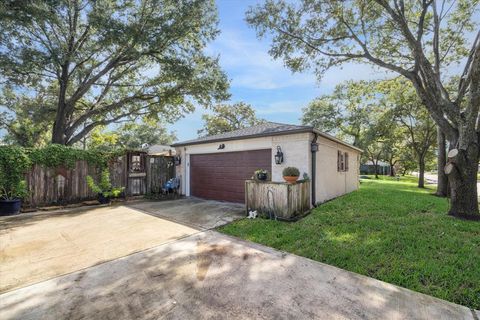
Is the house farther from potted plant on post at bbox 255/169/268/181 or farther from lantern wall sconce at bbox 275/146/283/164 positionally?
potted plant on post at bbox 255/169/268/181

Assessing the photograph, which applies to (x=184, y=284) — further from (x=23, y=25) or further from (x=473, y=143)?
(x=23, y=25)

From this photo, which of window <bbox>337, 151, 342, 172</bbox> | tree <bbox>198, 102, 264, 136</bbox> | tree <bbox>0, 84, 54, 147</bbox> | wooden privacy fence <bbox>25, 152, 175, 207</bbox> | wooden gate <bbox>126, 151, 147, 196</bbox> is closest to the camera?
wooden privacy fence <bbox>25, 152, 175, 207</bbox>

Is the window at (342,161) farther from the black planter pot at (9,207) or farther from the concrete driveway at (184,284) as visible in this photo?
the black planter pot at (9,207)

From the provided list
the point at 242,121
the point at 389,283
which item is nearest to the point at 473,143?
the point at 389,283

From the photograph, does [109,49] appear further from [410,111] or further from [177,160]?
[410,111]

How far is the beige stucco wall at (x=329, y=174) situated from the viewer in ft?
24.3

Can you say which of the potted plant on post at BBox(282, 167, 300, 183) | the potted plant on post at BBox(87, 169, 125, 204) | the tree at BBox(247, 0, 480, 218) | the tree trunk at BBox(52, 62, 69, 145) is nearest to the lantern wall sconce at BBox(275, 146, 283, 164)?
the potted plant on post at BBox(282, 167, 300, 183)

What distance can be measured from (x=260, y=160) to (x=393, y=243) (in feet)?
14.7

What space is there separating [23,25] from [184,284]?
42.0ft

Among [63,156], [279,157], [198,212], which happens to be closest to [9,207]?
[63,156]

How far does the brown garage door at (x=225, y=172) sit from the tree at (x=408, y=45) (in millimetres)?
4338

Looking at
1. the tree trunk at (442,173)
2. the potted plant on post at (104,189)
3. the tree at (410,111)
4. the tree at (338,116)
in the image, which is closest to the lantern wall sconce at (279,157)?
the potted plant on post at (104,189)

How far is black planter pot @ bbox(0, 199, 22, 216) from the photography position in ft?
21.7

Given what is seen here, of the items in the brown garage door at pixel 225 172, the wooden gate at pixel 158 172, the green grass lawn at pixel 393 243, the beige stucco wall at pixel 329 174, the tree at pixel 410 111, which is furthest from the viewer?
the tree at pixel 410 111
